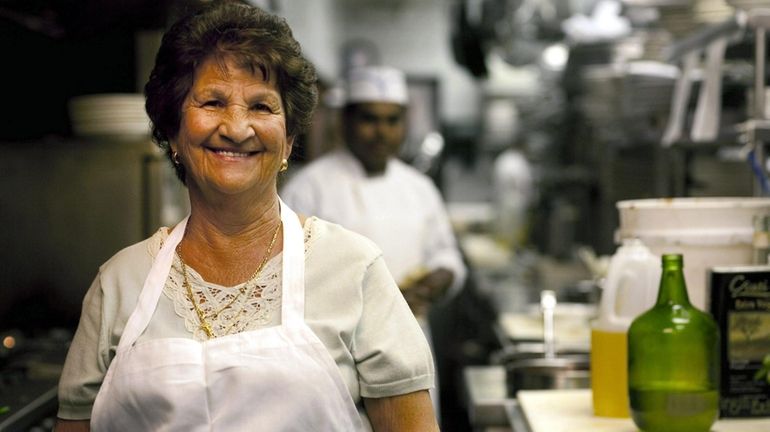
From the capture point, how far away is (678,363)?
1.91m

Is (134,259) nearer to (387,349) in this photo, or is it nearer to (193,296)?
(193,296)

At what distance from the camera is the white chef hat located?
164 inches

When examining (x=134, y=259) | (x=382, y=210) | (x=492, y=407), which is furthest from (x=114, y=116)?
(x=134, y=259)

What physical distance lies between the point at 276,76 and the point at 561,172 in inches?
221

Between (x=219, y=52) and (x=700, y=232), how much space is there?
124 centimetres

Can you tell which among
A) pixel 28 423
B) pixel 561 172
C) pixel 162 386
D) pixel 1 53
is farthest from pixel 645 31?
pixel 162 386

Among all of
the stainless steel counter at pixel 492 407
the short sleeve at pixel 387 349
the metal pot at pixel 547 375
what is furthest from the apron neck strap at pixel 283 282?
the metal pot at pixel 547 375

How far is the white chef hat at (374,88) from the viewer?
4.17 metres

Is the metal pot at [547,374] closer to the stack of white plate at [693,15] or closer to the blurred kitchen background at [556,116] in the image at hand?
the blurred kitchen background at [556,116]

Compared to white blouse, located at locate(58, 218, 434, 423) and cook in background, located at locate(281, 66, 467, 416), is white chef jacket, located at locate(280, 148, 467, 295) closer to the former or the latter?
cook in background, located at locate(281, 66, 467, 416)

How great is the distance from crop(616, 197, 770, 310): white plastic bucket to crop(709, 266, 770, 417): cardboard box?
0.50 ft

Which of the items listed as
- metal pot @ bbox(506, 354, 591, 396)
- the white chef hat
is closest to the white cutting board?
metal pot @ bbox(506, 354, 591, 396)

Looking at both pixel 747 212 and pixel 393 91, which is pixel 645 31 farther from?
pixel 747 212

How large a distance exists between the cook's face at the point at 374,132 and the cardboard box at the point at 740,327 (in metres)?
2.18
